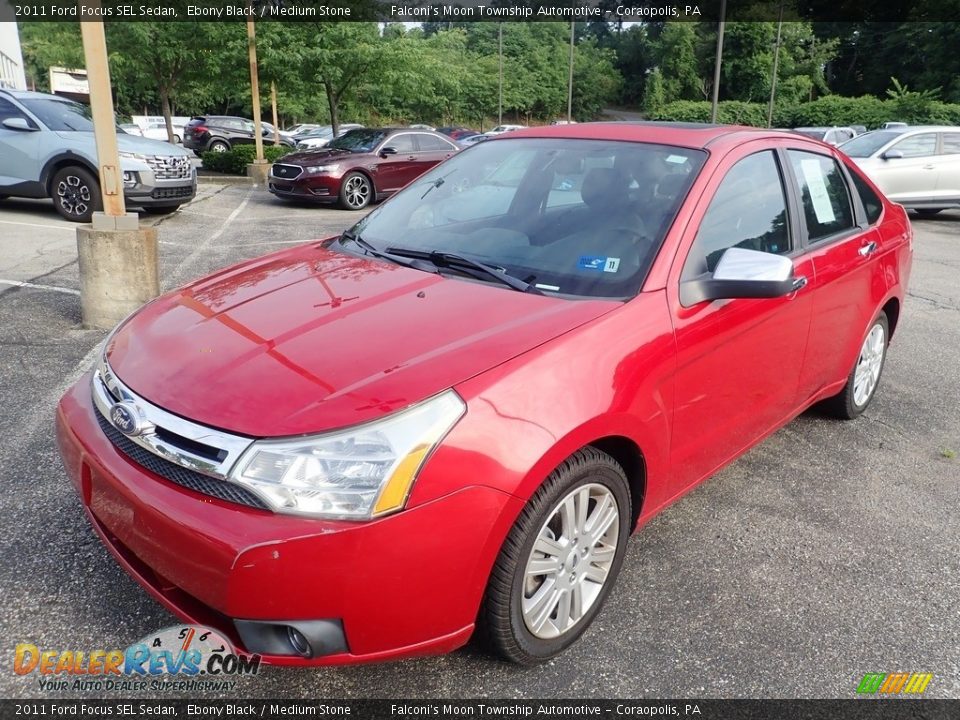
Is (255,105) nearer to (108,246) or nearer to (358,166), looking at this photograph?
(358,166)

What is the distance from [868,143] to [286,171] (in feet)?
34.4

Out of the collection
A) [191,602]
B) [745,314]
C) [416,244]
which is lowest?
[191,602]

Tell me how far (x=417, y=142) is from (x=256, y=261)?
1213 cm

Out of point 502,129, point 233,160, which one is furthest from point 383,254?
point 502,129

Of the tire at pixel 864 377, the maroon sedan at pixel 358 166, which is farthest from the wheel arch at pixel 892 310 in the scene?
the maroon sedan at pixel 358 166

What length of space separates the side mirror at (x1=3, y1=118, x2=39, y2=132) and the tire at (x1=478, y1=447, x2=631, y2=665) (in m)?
10.2

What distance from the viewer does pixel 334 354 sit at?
220 cm

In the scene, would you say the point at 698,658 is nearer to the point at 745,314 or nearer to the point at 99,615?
the point at 745,314

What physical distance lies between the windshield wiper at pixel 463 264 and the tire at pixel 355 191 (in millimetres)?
10960

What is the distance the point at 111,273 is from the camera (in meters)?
5.45

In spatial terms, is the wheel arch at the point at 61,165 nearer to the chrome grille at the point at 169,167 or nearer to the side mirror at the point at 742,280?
the chrome grille at the point at 169,167

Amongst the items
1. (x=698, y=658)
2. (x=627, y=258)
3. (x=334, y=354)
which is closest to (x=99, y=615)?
(x=334, y=354)

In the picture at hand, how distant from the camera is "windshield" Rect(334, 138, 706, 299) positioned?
8.97ft

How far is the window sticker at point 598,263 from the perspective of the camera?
270 centimetres
